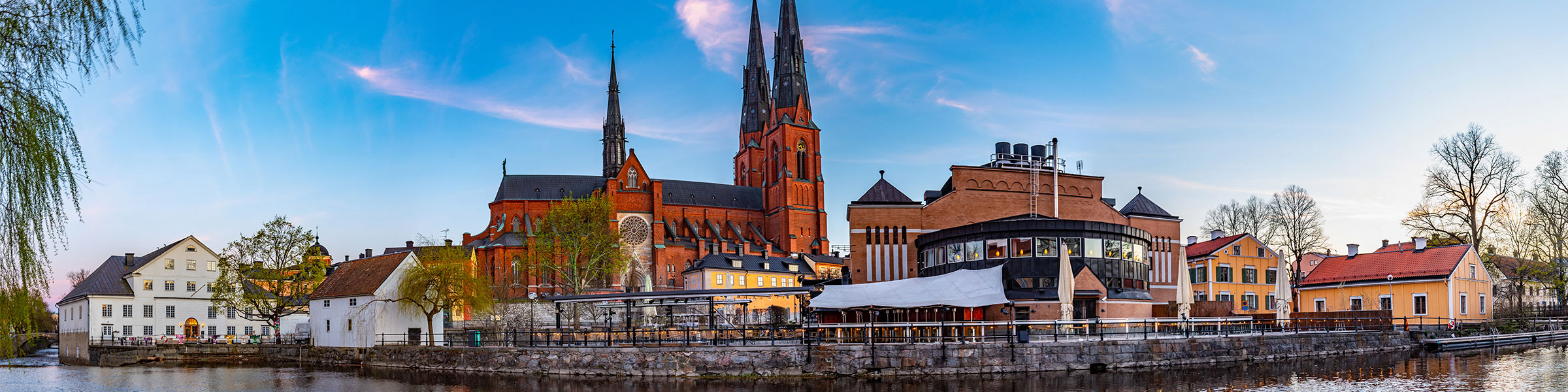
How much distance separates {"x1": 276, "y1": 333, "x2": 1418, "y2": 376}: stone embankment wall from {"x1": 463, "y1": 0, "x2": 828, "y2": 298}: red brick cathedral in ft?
156

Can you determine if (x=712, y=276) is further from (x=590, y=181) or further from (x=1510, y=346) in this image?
(x=1510, y=346)

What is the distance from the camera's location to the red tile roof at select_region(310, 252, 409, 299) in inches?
1881

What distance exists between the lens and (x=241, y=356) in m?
53.1

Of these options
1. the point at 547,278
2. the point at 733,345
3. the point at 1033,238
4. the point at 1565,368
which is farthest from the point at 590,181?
the point at 1565,368

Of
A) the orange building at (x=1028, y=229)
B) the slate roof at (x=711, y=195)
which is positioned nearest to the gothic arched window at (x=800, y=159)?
the slate roof at (x=711, y=195)

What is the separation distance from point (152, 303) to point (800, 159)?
5998 centimetres

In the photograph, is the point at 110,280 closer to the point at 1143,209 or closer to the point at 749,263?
the point at 749,263

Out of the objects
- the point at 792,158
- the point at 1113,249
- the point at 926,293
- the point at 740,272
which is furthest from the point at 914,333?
the point at 792,158

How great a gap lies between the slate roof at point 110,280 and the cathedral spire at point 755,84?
60.9 m

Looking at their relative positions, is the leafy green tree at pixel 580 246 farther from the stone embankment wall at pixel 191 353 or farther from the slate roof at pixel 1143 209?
the slate roof at pixel 1143 209

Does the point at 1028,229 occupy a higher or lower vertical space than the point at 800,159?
lower

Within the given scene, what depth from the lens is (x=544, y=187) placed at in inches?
4011

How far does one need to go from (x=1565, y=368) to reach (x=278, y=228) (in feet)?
198

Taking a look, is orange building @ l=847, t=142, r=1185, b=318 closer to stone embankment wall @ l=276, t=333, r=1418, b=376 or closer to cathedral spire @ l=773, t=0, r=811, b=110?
stone embankment wall @ l=276, t=333, r=1418, b=376
